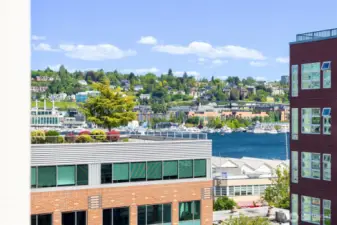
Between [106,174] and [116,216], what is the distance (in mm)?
965

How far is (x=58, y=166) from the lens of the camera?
11.9m

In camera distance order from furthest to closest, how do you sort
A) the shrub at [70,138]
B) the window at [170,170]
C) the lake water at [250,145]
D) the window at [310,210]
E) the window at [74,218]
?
the lake water at [250,145] → the window at [170,170] → the shrub at [70,138] → the window at [74,218] → the window at [310,210]

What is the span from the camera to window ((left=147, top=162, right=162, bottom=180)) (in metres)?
13.0

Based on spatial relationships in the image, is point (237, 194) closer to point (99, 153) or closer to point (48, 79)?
point (99, 153)

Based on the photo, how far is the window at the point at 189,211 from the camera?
1334 cm

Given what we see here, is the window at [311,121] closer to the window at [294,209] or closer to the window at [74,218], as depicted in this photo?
the window at [294,209]

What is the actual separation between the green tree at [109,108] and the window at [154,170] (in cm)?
410

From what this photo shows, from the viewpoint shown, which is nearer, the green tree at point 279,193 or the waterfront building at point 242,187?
the green tree at point 279,193

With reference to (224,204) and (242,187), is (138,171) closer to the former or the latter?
(224,204)

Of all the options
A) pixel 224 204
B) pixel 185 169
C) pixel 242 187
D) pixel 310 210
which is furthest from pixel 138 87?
pixel 310 210

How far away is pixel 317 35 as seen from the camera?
1141cm

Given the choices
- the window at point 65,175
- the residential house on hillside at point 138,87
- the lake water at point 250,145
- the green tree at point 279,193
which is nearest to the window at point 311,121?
the window at point 65,175

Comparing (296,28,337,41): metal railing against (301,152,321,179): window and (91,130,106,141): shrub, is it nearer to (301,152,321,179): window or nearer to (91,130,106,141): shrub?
(301,152,321,179): window
